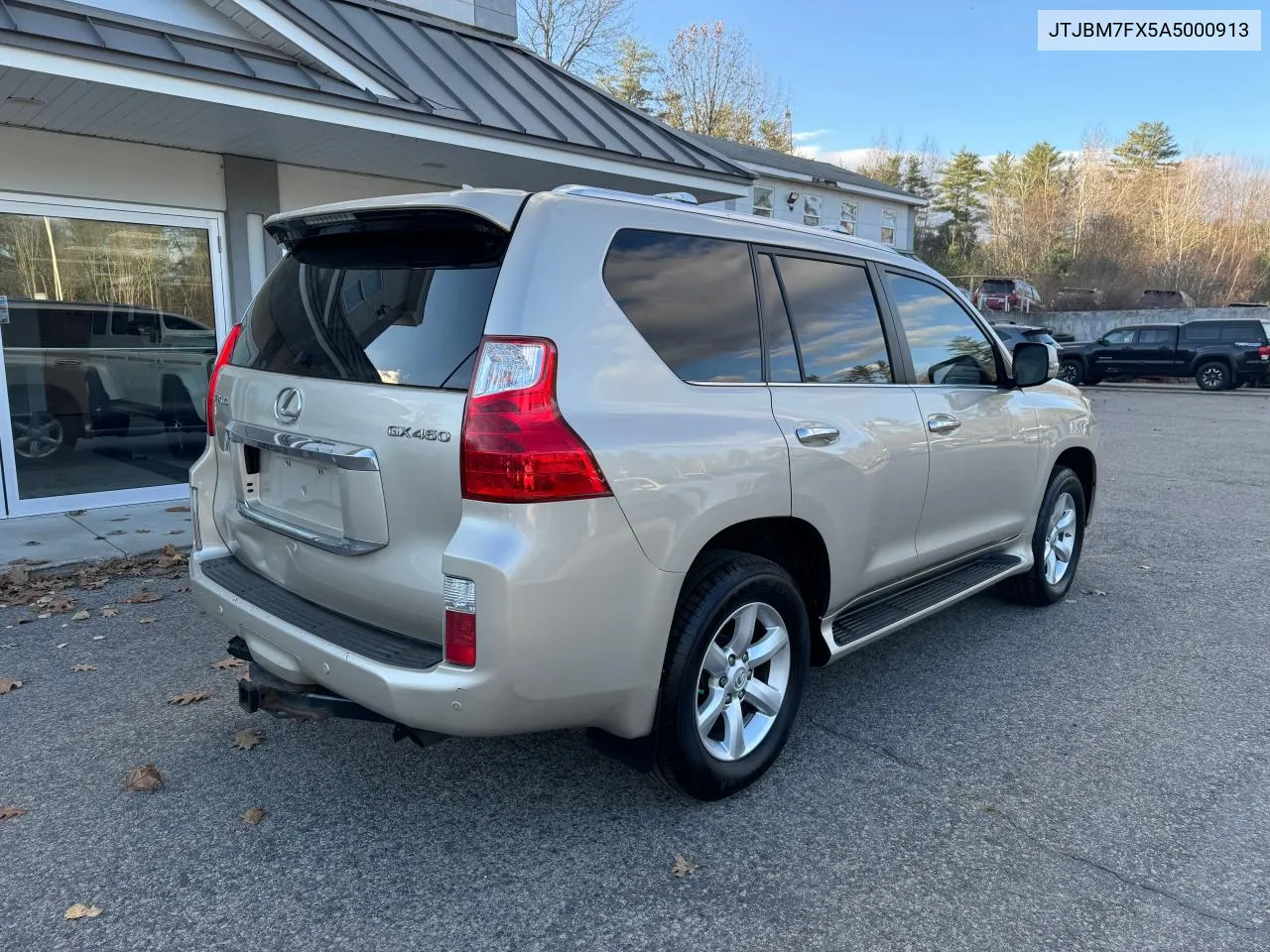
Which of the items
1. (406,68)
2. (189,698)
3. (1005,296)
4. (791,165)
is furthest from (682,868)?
(1005,296)

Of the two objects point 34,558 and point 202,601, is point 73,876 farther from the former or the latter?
point 34,558

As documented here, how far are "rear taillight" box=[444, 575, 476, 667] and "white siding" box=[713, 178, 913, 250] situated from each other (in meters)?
21.1

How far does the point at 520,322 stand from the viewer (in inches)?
96.5

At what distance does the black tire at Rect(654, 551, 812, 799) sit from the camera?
279cm

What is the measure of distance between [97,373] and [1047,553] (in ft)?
25.2

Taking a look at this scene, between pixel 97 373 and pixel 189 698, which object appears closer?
pixel 189 698

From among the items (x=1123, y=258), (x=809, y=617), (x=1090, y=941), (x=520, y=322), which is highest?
(x=1123, y=258)

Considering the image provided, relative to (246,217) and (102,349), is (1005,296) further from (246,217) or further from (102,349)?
(102,349)

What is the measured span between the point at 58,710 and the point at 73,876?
1399 millimetres

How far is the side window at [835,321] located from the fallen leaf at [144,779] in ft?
9.11

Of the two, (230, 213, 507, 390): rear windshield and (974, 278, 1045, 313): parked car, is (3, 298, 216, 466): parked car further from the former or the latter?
(974, 278, 1045, 313): parked car

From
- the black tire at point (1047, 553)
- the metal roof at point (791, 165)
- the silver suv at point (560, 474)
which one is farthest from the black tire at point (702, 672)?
the metal roof at point (791, 165)

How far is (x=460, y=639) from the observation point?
7.87ft

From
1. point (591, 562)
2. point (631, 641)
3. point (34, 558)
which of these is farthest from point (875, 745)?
point (34, 558)
